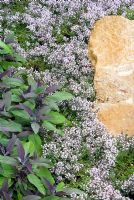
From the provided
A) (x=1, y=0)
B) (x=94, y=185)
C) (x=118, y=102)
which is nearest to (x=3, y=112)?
(x=94, y=185)

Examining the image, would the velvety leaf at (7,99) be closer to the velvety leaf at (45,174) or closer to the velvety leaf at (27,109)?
the velvety leaf at (27,109)

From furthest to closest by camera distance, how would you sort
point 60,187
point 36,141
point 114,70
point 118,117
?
1. point 114,70
2. point 118,117
3. point 36,141
4. point 60,187

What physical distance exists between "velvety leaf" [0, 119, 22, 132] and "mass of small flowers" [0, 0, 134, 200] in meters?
0.43

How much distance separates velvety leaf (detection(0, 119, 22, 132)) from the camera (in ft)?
15.8

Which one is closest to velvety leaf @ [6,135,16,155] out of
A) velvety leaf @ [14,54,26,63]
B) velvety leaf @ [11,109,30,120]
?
velvety leaf @ [11,109,30,120]

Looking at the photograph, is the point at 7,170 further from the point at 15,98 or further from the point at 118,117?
the point at 118,117

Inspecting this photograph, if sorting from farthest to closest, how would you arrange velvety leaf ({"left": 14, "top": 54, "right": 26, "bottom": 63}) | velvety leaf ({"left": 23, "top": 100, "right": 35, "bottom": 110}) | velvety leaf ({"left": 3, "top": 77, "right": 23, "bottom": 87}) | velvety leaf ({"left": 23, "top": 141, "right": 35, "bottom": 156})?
velvety leaf ({"left": 14, "top": 54, "right": 26, "bottom": 63}) → velvety leaf ({"left": 3, "top": 77, "right": 23, "bottom": 87}) → velvety leaf ({"left": 23, "top": 100, "right": 35, "bottom": 110}) → velvety leaf ({"left": 23, "top": 141, "right": 35, "bottom": 156})

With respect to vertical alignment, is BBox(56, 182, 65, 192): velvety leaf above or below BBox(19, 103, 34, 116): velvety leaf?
below

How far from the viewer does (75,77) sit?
6453 mm

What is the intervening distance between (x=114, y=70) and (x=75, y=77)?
535 mm

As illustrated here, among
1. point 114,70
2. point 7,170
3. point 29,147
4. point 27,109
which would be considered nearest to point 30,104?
point 27,109

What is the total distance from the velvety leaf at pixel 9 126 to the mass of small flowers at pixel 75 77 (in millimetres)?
433

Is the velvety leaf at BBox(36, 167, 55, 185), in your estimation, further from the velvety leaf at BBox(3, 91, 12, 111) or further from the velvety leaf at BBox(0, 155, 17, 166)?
the velvety leaf at BBox(3, 91, 12, 111)

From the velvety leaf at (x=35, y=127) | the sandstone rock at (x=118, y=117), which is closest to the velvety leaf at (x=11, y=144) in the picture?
the velvety leaf at (x=35, y=127)
